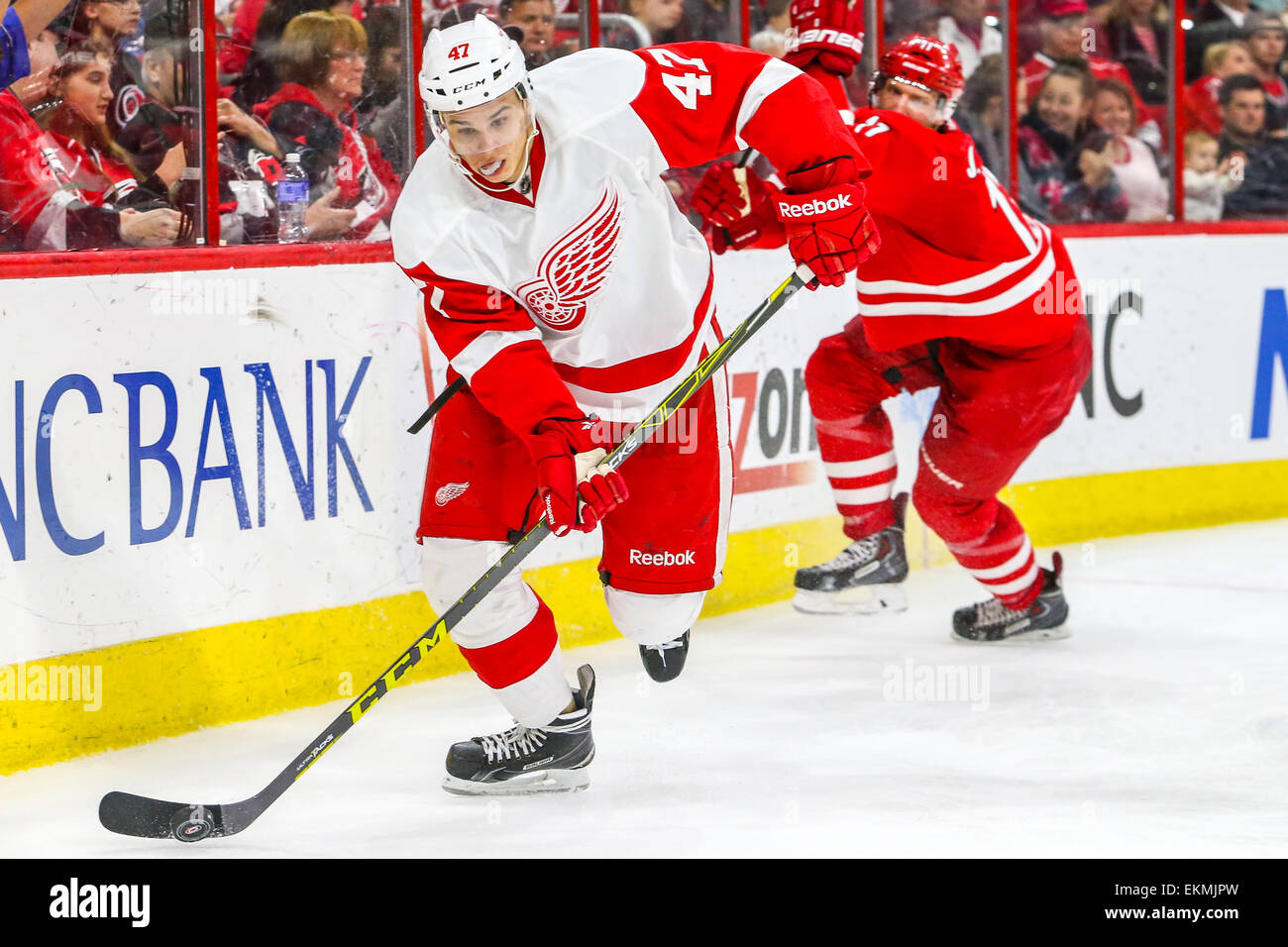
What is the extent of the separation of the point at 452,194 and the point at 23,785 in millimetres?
1179

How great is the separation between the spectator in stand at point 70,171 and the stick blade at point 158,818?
1043 millimetres

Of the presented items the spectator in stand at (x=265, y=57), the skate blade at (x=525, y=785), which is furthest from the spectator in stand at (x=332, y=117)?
the skate blade at (x=525, y=785)

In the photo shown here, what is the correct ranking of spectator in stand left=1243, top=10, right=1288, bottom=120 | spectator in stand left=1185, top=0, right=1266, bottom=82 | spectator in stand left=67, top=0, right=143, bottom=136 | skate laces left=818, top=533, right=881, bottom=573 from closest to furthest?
spectator in stand left=67, top=0, right=143, bottom=136 < skate laces left=818, top=533, right=881, bottom=573 < spectator in stand left=1185, top=0, right=1266, bottom=82 < spectator in stand left=1243, top=10, right=1288, bottom=120

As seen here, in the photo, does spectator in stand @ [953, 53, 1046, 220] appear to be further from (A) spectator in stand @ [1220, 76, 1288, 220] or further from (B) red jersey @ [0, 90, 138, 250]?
(B) red jersey @ [0, 90, 138, 250]

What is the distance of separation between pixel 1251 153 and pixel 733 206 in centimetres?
285

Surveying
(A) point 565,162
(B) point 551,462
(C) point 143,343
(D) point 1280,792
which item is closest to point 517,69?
(A) point 565,162

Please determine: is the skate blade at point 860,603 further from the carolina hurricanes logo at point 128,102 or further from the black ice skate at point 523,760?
the carolina hurricanes logo at point 128,102

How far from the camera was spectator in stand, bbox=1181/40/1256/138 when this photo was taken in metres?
5.45

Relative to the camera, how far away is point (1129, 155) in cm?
531

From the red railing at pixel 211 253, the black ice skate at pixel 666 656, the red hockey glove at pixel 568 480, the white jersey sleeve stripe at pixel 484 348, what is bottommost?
the black ice skate at pixel 666 656

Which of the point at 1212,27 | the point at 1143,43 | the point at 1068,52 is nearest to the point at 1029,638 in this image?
the point at 1068,52

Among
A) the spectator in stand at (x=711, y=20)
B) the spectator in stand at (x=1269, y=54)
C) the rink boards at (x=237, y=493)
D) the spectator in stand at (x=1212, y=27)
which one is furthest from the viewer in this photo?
the spectator in stand at (x=1269, y=54)

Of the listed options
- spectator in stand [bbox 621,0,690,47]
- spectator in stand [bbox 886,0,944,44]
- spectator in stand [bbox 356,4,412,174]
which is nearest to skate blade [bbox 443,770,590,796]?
spectator in stand [bbox 356,4,412,174]

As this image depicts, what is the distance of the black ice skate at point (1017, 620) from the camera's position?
12.7 ft
